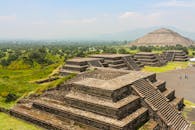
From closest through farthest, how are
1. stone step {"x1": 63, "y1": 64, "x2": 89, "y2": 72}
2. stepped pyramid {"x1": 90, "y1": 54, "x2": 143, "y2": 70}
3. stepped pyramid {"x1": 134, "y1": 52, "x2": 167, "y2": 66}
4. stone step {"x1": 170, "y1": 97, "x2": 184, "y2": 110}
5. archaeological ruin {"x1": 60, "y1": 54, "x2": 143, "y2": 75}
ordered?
stone step {"x1": 170, "y1": 97, "x2": 184, "y2": 110}, stone step {"x1": 63, "y1": 64, "x2": 89, "y2": 72}, archaeological ruin {"x1": 60, "y1": 54, "x2": 143, "y2": 75}, stepped pyramid {"x1": 90, "y1": 54, "x2": 143, "y2": 70}, stepped pyramid {"x1": 134, "y1": 52, "x2": 167, "y2": 66}

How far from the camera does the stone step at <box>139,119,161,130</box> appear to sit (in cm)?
1689

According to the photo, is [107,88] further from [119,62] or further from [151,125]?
[119,62]

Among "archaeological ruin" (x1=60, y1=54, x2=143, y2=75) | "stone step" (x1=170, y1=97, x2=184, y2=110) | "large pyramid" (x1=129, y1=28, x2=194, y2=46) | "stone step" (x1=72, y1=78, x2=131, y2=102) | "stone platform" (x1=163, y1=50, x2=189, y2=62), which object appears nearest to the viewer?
"stone step" (x1=72, y1=78, x2=131, y2=102)

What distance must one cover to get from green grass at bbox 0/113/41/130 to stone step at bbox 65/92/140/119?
393 cm

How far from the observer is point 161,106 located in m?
19.3

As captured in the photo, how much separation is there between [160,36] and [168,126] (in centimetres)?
17751

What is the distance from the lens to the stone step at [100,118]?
15.5m

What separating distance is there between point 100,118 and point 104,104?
3.39 ft

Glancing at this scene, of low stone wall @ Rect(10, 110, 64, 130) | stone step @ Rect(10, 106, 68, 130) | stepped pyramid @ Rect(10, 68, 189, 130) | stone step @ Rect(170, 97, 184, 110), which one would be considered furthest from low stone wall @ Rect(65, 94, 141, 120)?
stone step @ Rect(170, 97, 184, 110)

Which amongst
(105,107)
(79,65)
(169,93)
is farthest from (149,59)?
(105,107)

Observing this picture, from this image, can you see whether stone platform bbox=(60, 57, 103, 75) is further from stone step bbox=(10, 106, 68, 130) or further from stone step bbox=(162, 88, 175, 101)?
stone step bbox=(10, 106, 68, 130)

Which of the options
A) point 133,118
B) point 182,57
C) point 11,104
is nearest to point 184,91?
point 133,118

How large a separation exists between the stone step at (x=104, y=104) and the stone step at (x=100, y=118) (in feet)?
1.01

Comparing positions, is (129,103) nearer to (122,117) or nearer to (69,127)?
(122,117)
